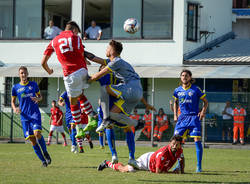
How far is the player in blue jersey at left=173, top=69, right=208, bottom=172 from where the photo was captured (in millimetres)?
12873

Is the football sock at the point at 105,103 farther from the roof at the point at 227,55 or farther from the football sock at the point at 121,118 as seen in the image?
the roof at the point at 227,55

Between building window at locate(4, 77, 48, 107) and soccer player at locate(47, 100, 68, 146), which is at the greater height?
building window at locate(4, 77, 48, 107)

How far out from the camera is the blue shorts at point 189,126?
12.9 meters

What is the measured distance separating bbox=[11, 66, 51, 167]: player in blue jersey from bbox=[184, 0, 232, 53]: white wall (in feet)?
51.3

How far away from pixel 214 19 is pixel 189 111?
19.1 meters

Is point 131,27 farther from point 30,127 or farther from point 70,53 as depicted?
point 70,53

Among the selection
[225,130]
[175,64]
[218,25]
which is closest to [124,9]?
[175,64]

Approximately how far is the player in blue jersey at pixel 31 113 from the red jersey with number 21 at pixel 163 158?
8.84ft

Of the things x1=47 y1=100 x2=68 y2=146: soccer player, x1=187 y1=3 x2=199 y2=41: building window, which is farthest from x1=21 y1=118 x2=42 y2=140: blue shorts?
x1=187 y1=3 x2=199 y2=41: building window

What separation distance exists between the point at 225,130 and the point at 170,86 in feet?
15.1

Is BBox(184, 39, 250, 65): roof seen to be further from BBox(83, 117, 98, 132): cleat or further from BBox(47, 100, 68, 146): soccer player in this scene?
BBox(83, 117, 98, 132): cleat

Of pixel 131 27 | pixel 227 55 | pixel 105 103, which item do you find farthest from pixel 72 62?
pixel 227 55

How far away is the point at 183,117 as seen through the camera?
513 inches

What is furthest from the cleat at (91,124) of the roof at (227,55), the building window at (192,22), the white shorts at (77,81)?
the building window at (192,22)
